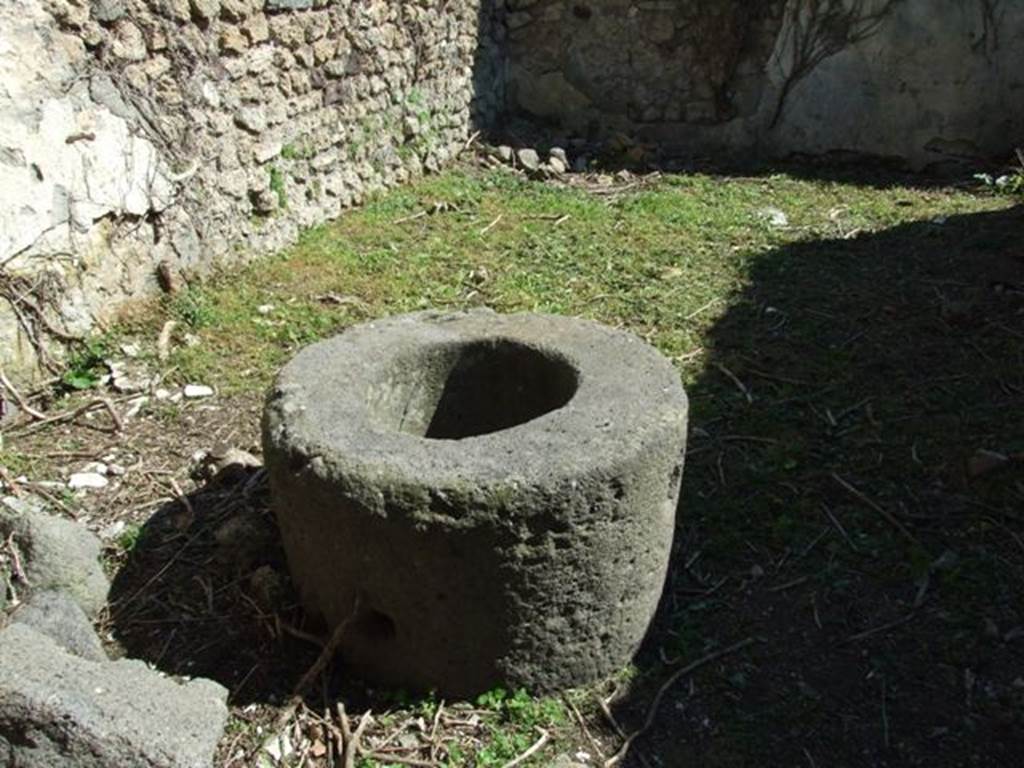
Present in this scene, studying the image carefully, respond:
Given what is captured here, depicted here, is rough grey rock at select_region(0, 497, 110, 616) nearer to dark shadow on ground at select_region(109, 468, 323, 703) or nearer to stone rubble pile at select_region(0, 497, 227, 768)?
dark shadow on ground at select_region(109, 468, 323, 703)

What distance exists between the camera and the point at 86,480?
3512 millimetres

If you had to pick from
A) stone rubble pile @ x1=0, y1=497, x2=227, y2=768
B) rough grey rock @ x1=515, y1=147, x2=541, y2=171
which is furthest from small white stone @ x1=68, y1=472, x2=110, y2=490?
rough grey rock @ x1=515, y1=147, x2=541, y2=171

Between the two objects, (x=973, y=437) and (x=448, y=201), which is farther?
A: (x=448, y=201)

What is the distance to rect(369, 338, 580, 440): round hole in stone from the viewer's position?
3.01 m

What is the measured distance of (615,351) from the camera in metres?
2.92

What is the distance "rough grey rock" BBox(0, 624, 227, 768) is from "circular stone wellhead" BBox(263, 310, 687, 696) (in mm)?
449

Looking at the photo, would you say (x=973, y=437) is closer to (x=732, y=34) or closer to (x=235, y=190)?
(x=235, y=190)

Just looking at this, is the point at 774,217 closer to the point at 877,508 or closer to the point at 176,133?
the point at 877,508

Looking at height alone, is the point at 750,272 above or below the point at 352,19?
below

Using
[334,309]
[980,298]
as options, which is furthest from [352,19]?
[980,298]

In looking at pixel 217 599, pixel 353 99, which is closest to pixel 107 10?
pixel 353 99

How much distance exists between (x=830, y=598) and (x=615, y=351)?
0.94 m

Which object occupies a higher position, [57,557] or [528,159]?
[57,557]

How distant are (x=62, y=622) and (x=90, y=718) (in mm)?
561
